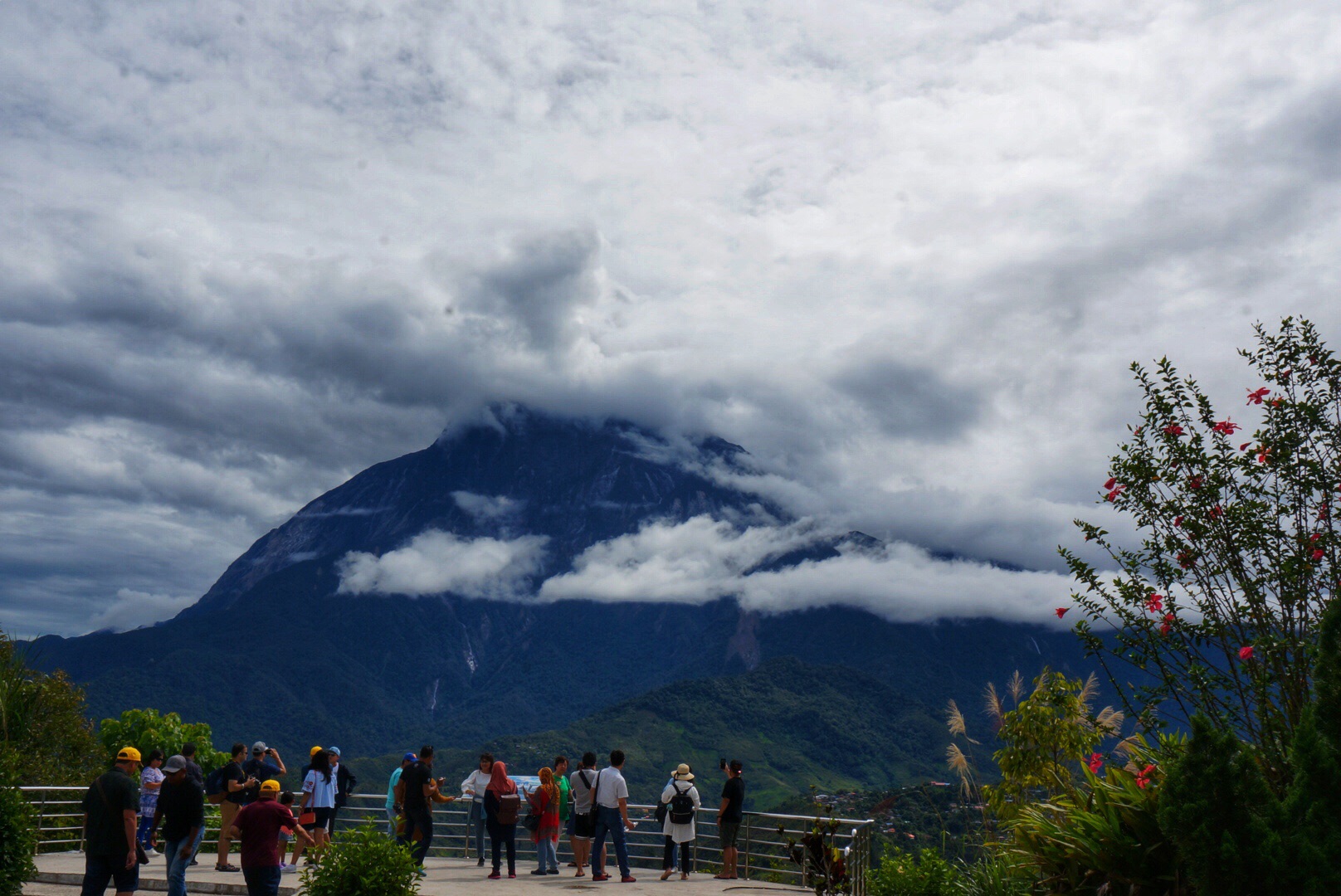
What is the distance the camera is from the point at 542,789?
57.2ft

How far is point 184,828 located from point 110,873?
0.92 m

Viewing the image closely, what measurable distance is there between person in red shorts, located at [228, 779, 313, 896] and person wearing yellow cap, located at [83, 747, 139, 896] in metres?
1.14

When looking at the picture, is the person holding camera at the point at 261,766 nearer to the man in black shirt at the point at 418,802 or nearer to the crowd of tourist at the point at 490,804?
the crowd of tourist at the point at 490,804

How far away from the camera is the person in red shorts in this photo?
36.1 feet

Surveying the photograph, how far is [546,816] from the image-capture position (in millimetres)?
17469

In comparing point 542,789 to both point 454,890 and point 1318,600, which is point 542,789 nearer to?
point 454,890

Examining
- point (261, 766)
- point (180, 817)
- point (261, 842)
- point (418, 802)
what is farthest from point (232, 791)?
point (261, 842)

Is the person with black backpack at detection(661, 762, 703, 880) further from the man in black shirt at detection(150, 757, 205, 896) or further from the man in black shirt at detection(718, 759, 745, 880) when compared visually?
the man in black shirt at detection(150, 757, 205, 896)

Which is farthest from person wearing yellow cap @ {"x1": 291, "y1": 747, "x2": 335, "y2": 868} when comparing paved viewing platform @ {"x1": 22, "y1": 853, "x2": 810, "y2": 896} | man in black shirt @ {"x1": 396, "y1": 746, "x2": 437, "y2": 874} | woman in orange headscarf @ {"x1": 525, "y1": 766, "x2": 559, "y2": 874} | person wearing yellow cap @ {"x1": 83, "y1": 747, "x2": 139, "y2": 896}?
person wearing yellow cap @ {"x1": 83, "y1": 747, "x2": 139, "y2": 896}

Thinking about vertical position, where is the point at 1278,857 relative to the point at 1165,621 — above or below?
below

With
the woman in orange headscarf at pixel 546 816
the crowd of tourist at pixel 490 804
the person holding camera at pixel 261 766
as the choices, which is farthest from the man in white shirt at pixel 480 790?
the person holding camera at pixel 261 766

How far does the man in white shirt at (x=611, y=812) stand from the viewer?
16.6 meters

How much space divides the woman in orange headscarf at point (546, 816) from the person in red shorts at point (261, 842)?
258 inches

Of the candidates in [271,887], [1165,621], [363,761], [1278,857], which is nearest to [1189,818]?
[1278,857]
